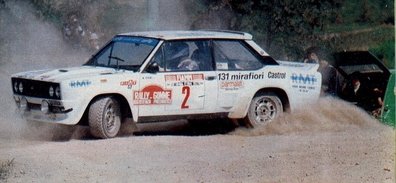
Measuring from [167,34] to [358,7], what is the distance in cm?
1058

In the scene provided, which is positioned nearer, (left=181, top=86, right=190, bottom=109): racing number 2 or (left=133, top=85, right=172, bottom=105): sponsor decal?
(left=133, top=85, right=172, bottom=105): sponsor decal

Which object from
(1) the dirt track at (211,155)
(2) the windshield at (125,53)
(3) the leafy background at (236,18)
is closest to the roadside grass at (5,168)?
(1) the dirt track at (211,155)

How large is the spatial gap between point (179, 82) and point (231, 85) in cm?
87

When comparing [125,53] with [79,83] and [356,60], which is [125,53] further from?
[356,60]

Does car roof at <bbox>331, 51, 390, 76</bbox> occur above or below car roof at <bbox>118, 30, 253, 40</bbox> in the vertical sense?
below

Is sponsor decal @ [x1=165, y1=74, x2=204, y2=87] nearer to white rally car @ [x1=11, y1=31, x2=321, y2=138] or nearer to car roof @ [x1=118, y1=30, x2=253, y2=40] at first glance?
white rally car @ [x1=11, y1=31, x2=321, y2=138]

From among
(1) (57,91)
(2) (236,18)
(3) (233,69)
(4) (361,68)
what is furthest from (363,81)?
(1) (57,91)

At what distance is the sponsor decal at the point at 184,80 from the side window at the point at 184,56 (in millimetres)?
122

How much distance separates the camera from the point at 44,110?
11.8m

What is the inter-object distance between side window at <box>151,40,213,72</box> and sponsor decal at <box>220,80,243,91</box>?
0.28m

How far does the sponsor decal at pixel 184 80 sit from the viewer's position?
1234cm

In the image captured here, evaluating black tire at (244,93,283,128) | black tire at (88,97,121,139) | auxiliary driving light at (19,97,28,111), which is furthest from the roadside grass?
black tire at (244,93,283,128)

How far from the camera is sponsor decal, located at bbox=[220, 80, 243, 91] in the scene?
12.8m

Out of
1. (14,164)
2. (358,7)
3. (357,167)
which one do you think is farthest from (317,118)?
(358,7)
